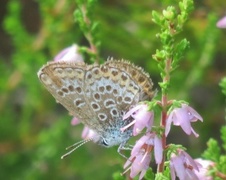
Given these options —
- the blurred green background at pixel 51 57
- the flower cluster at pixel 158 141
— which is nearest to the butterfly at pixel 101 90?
the flower cluster at pixel 158 141

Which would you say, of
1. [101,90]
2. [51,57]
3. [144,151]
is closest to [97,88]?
[101,90]

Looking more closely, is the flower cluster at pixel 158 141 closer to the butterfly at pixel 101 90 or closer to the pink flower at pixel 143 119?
the pink flower at pixel 143 119

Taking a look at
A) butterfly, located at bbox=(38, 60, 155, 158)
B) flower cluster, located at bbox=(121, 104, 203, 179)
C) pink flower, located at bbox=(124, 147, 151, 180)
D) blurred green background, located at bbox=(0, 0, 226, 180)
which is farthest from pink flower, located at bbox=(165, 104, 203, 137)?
blurred green background, located at bbox=(0, 0, 226, 180)

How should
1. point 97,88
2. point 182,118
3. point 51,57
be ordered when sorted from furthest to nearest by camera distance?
1. point 51,57
2. point 97,88
3. point 182,118

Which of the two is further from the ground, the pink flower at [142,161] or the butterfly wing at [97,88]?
the butterfly wing at [97,88]

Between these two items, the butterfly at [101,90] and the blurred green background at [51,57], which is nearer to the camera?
the butterfly at [101,90]

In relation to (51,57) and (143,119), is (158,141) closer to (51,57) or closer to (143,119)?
(143,119)
